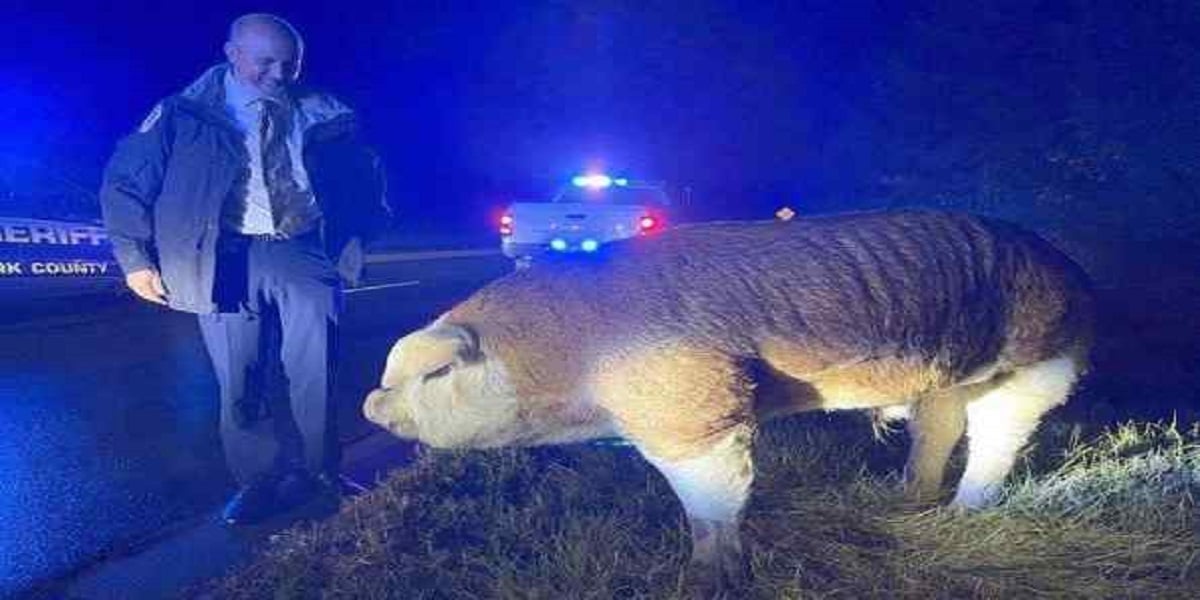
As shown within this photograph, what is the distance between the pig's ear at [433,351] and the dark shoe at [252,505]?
1589 mm

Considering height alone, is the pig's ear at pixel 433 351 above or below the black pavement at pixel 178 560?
above

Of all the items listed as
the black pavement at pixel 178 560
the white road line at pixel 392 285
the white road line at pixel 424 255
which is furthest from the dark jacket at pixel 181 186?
the white road line at pixel 424 255

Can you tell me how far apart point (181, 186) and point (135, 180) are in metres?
0.19

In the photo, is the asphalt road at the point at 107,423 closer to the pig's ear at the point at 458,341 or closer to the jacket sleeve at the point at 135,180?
the jacket sleeve at the point at 135,180

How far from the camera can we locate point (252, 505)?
433cm

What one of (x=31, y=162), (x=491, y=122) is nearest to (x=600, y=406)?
(x=31, y=162)

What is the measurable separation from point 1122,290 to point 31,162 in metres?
19.0

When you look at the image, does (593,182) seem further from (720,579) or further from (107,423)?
(720,579)

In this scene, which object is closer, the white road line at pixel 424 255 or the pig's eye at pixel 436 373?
the pig's eye at pixel 436 373

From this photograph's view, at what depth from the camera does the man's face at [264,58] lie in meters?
3.71

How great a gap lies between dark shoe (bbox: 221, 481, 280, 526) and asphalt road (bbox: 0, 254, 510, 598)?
13.9 inches

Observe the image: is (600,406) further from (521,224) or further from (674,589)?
(521,224)

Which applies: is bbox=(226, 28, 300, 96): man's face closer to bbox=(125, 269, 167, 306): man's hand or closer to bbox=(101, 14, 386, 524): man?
bbox=(101, 14, 386, 524): man

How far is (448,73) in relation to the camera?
45.8 m
